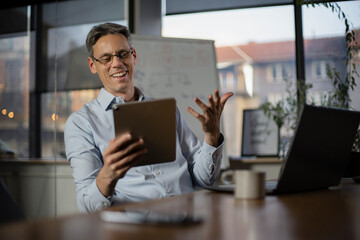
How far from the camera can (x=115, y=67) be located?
6.86 feet

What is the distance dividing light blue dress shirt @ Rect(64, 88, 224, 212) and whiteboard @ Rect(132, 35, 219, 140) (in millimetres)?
1612

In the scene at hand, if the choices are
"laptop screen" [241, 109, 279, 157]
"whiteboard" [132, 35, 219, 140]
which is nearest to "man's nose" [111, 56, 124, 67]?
"whiteboard" [132, 35, 219, 140]

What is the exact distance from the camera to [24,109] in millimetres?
3342

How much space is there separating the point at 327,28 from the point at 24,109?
2927 mm

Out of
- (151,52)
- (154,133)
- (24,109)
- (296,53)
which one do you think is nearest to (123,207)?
(154,133)

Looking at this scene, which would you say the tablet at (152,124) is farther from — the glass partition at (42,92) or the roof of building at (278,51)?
the roof of building at (278,51)

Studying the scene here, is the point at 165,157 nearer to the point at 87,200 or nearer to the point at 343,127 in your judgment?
the point at 87,200

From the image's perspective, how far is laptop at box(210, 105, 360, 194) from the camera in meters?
1.24

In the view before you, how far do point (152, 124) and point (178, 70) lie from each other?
244cm

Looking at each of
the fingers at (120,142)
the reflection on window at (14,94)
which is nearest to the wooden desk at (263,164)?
the reflection on window at (14,94)

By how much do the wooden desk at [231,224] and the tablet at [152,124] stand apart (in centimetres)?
27

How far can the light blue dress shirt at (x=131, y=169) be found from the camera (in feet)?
5.82

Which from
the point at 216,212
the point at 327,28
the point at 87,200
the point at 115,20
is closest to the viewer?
the point at 216,212

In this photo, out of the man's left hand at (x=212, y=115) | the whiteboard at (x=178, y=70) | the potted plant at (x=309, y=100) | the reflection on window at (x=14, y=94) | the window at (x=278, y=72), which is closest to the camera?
the man's left hand at (x=212, y=115)
